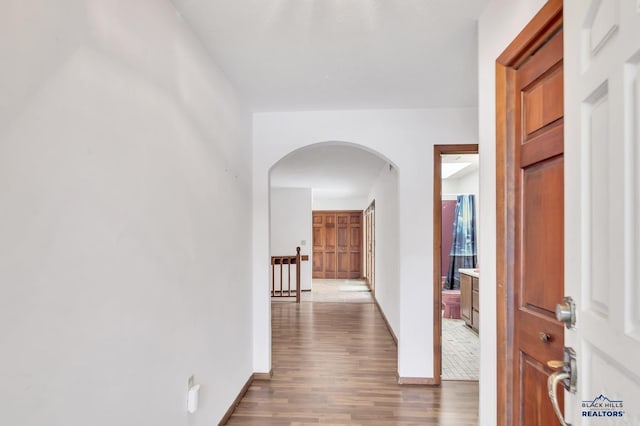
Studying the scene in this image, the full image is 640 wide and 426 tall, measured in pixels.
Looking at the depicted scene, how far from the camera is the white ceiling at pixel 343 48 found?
5.57ft

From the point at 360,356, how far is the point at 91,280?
3.12 m

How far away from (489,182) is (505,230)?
0.85 feet

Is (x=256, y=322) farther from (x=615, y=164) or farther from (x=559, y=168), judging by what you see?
(x=615, y=164)

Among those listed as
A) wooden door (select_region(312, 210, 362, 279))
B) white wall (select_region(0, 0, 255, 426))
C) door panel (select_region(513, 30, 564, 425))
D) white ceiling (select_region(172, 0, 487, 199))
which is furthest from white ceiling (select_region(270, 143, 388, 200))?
door panel (select_region(513, 30, 564, 425))

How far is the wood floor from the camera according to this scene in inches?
98.4

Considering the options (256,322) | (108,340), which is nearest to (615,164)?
(108,340)

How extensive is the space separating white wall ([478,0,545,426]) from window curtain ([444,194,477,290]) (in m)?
4.56

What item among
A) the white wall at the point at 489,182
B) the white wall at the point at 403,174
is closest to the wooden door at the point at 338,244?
the white wall at the point at 403,174

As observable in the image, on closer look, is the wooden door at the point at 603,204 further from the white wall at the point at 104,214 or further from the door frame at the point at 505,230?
the white wall at the point at 104,214

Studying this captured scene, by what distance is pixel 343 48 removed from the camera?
207cm

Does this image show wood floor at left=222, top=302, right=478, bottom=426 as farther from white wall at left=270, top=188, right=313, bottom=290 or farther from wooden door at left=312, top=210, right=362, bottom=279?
wooden door at left=312, top=210, right=362, bottom=279

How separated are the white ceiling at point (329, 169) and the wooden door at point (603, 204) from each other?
2608mm

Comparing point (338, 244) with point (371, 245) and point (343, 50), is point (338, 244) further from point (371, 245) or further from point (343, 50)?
point (343, 50)

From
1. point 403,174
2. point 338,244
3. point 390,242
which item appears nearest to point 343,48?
point 403,174
